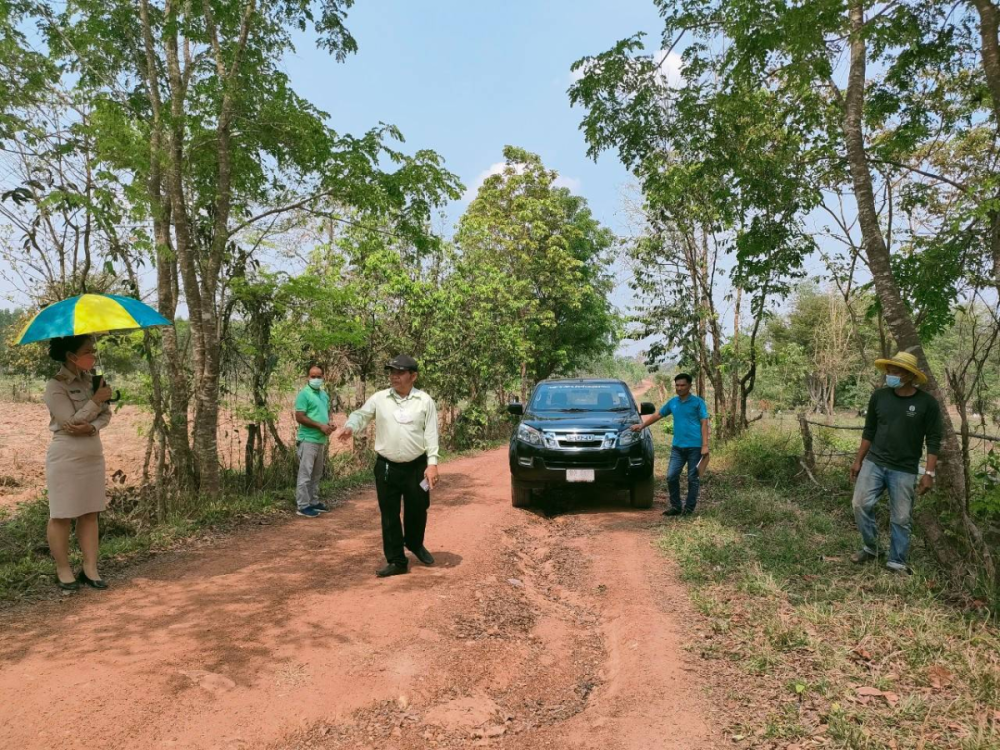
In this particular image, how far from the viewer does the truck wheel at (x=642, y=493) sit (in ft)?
26.0

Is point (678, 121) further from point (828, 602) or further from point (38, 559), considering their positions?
point (38, 559)

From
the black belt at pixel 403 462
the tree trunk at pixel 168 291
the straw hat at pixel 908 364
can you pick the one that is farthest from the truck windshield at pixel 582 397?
the tree trunk at pixel 168 291

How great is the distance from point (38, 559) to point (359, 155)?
5.63 meters

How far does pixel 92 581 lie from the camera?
4.75 meters

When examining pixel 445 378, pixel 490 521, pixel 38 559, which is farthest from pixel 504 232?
pixel 38 559

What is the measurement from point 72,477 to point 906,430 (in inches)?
260

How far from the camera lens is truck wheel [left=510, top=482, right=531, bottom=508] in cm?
827

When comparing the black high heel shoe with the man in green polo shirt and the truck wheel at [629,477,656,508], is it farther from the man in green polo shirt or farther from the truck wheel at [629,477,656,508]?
the truck wheel at [629,477,656,508]

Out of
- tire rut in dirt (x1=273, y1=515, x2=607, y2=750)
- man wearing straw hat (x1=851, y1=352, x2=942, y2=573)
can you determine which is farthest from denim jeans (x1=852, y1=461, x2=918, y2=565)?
tire rut in dirt (x1=273, y1=515, x2=607, y2=750)

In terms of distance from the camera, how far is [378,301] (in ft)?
42.5

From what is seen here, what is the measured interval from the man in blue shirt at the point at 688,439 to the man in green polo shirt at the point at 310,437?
13.9ft

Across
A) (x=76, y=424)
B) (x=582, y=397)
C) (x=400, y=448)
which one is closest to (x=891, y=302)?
(x=582, y=397)

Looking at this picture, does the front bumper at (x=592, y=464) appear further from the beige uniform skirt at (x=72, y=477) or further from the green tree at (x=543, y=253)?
the green tree at (x=543, y=253)

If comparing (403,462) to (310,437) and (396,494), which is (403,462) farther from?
(310,437)
